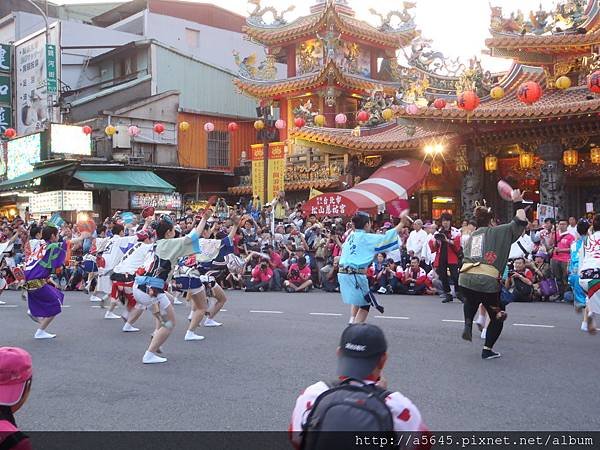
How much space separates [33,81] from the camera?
2875 centimetres

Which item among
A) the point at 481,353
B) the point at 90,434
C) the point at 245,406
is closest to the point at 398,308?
the point at 481,353

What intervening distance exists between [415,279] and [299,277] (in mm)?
3136

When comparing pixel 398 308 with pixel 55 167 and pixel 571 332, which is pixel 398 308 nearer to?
pixel 571 332

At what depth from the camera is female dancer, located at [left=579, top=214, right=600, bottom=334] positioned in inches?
305

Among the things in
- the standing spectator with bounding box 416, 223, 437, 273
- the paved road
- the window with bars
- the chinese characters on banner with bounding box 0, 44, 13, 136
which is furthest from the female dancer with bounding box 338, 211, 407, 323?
the chinese characters on banner with bounding box 0, 44, 13, 136

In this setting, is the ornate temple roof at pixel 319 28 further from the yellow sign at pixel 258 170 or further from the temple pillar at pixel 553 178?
the temple pillar at pixel 553 178

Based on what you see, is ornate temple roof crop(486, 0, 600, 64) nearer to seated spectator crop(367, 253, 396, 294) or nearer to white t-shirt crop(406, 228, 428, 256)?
white t-shirt crop(406, 228, 428, 256)

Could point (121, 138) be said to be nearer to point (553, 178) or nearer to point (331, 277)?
point (331, 277)

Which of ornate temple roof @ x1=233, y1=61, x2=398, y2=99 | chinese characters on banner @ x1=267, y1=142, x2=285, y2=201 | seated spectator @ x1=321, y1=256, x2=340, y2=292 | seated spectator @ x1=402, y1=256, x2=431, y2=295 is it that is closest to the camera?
seated spectator @ x1=402, y1=256, x2=431, y2=295

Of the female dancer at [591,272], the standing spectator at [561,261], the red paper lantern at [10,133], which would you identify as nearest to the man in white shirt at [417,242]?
the standing spectator at [561,261]

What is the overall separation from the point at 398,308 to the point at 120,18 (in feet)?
101

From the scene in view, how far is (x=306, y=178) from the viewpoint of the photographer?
25.8 meters

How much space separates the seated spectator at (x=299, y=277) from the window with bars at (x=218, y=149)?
15.6 m

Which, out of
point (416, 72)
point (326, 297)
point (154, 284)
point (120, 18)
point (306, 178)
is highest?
point (120, 18)
